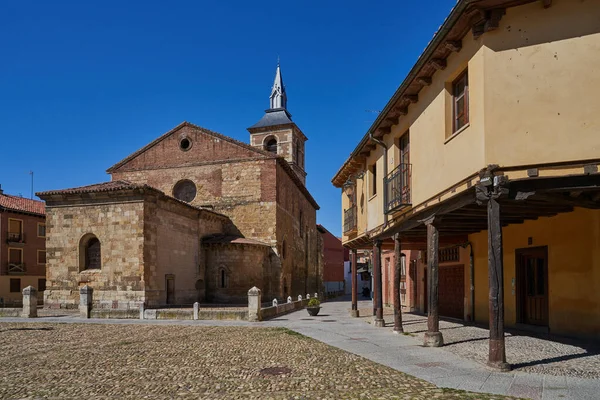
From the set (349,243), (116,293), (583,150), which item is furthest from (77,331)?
(583,150)

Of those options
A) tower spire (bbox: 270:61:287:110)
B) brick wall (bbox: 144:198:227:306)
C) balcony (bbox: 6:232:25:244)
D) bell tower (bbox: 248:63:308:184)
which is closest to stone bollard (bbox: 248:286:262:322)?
brick wall (bbox: 144:198:227:306)

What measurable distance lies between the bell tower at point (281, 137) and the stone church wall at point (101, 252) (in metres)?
26.3

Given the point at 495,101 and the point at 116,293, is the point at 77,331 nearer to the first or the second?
the point at 116,293

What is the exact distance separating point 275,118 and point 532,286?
42.0 metres

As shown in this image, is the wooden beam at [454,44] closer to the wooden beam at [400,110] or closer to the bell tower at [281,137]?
the wooden beam at [400,110]

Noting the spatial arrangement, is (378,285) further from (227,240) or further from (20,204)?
(20,204)

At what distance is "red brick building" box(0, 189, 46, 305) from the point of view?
110 ft

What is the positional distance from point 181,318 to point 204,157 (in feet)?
52.6

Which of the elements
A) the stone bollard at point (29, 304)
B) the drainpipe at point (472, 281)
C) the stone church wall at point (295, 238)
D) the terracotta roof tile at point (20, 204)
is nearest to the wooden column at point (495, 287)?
the drainpipe at point (472, 281)

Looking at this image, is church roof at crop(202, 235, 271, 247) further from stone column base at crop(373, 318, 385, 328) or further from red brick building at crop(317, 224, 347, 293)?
red brick building at crop(317, 224, 347, 293)

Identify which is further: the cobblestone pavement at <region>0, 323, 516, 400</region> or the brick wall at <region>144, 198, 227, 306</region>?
the brick wall at <region>144, 198, 227, 306</region>

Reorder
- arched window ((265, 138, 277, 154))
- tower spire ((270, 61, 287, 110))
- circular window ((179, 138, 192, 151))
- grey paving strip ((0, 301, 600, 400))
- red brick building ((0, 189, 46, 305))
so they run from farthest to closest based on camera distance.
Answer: tower spire ((270, 61, 287, 110)) < arched window ((265, 138, 277, 154)) < red brick building ((0, 189, 46, 305)) < circular window ((179, 138, 192, 151)) < grey paving strip ((0, 301, 600, 400))

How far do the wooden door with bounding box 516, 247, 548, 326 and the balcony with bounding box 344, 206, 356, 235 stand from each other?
7520 millimetres

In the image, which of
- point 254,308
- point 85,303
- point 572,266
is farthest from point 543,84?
point 85,303
